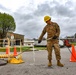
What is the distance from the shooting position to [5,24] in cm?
5991

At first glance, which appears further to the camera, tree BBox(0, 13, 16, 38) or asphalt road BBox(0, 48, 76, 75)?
tree BBox(0, 13, 16, 38)

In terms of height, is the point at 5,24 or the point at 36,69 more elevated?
the point at 5,24

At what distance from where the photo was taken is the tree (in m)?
59.4

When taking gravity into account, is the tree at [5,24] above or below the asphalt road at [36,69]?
above

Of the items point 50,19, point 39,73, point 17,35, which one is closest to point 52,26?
point 50,19

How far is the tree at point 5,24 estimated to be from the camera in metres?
59.4

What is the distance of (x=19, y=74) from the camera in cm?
771

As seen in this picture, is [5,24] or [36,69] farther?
[5,24]

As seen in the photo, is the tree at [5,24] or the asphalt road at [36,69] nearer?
the asphalt road at [36,69]

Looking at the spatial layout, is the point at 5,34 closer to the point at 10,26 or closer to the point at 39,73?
the point at 10,26

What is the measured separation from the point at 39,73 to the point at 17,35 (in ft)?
253

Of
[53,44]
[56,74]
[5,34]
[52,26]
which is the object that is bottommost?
[56,74]

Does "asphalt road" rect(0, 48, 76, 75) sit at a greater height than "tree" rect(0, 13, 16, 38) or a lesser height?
lesser

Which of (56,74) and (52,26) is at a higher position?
(52,26)
